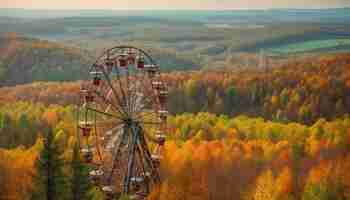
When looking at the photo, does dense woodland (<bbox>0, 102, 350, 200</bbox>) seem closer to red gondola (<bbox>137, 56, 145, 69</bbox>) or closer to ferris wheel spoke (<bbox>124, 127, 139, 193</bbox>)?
ferris wheel spoke (<bbox>124, 127, 139, 193</bbox>)

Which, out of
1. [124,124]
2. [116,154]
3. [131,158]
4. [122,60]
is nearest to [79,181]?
[116,154]

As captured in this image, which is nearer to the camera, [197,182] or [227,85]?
[197,182]

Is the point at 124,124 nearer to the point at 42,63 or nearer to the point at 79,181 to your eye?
the point at 79,181

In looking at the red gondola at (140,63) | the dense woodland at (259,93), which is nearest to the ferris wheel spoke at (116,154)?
the red gondola at (140,63)

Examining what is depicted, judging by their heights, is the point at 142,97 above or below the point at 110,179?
above

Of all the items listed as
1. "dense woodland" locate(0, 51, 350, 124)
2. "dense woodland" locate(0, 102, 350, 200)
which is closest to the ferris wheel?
"dense woodland" locate(0, 102, 350, 200)

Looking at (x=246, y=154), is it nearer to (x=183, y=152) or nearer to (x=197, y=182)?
(x=183, y=152)

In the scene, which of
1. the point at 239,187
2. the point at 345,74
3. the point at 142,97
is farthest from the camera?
the point at 345,74

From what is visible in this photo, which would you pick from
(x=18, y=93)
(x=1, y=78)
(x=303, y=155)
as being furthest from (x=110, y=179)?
(x=1, y=78)
